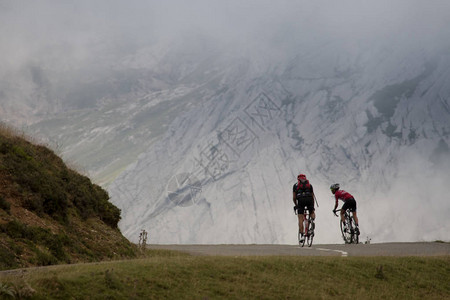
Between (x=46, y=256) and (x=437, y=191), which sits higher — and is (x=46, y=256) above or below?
below

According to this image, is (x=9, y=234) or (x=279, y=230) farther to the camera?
(x=279, y=230)

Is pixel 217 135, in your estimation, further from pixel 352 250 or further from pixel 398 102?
pixel 352 250

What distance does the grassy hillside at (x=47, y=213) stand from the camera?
1424 cm

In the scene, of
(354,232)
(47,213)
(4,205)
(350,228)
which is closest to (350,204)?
(350,228)

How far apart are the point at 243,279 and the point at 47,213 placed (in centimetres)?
720

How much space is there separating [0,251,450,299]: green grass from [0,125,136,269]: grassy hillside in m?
2.89

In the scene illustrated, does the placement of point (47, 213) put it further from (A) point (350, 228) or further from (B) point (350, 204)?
(A) point (350, 228)

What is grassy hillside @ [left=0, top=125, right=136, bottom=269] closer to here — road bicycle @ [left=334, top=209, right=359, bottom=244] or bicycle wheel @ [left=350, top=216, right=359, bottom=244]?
road bicycle @ [left=334, top=209, right=359, bottom=244]

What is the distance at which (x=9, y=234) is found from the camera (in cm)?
1420

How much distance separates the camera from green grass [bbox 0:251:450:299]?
9867 millimetres

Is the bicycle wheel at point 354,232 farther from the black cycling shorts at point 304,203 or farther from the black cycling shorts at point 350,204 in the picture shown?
the black cycling shorts at point 304,203

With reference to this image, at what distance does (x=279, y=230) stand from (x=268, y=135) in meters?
24.4

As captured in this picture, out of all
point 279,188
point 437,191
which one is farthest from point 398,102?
point 279,188

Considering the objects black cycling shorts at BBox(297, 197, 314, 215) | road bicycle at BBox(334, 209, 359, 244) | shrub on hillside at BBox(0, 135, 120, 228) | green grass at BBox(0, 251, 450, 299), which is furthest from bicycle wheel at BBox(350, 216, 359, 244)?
shrub on hillside at BBox(0, 135, 120, 228)
